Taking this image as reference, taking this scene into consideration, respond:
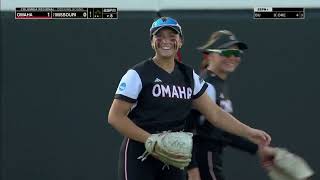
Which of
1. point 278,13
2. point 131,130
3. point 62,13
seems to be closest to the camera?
point 131,130

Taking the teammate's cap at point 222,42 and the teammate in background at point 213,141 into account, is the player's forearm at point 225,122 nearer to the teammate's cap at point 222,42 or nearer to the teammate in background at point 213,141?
the teammate in background at point 213,141

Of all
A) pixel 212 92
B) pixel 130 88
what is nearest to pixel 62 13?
pixel 212 92

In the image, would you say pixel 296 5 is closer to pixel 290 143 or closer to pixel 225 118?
pixel 290 143

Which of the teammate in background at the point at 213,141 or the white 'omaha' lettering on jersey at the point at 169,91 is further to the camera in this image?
the teammate in background at the point at 213,141

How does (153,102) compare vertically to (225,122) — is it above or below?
above

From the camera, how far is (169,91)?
4102 mm

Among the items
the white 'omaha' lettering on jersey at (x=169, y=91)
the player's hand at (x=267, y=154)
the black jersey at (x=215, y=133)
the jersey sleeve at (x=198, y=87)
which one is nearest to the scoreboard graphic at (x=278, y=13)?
the black jersey at (x=215, y=133)

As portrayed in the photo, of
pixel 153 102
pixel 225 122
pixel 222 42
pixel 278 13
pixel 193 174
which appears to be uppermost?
pixel 278 13

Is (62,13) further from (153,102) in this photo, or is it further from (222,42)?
(153,102)

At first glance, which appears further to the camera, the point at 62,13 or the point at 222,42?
the point at 62,13

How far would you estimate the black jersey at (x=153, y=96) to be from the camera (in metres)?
4.06

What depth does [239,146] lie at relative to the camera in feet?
15.5

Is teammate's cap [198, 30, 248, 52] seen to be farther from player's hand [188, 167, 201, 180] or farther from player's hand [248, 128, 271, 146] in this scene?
player's hand [188, 167, 201, 180]

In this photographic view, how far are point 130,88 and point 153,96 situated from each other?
0.14 m
